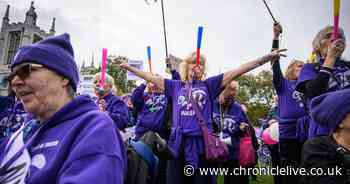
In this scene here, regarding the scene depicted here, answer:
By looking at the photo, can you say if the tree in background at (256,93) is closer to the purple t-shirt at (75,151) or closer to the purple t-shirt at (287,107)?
the purple t-shirt at (287,107)

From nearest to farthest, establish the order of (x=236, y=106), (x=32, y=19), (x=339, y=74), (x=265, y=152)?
(x=339, y=74) < (x=236, y=106) < (x=265, y=152) < (x=32, y=19)

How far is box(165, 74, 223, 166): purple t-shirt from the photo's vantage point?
312 cm

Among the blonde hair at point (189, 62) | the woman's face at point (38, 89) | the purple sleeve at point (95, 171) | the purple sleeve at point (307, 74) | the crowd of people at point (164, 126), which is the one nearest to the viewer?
the purple sleeve at point (95, 171)

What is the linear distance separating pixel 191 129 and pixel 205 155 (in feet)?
1.00

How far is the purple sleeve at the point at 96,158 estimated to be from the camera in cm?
119

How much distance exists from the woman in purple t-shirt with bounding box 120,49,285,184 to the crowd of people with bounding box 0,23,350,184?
0.01 metres

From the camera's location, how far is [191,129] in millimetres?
3168

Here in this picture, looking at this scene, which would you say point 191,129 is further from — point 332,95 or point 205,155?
point 332,95

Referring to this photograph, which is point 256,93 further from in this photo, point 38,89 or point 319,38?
point 38,89

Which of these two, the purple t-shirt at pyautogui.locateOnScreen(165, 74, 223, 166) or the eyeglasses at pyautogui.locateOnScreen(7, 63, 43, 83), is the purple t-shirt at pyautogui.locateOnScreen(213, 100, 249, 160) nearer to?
the purple t-shirt at pyautogui.locateOnScreen(165, 74, 223, 166)

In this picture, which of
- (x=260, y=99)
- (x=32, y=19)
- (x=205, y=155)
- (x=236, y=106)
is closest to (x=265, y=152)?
(x=236, y=106)

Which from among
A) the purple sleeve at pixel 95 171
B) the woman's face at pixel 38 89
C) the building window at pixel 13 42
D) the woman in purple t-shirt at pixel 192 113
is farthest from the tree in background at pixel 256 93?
the building window at pixel 13 42

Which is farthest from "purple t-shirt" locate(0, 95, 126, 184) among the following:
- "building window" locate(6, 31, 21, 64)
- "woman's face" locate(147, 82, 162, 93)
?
"building window" locate(6, 31, 21, 64)

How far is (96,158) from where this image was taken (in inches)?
48.7
